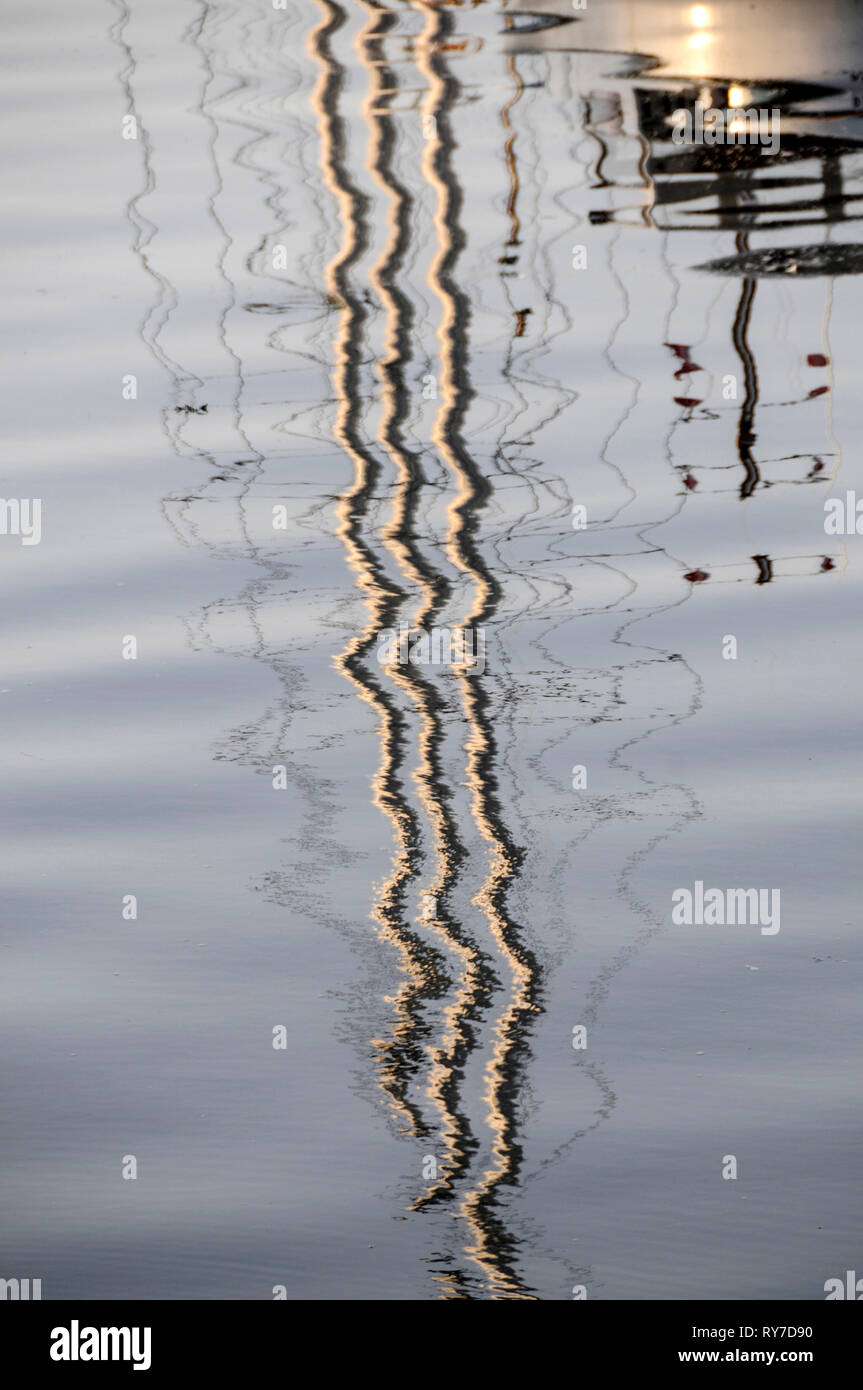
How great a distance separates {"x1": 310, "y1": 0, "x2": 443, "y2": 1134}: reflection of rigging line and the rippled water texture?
2 centimetres

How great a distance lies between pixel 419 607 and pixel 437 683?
465mm

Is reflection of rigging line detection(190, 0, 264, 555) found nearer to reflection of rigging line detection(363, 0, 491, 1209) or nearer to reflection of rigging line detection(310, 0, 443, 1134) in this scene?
reflection of rigging line detection(310, 0, 443, 1134)

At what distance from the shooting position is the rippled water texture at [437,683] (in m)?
4.55

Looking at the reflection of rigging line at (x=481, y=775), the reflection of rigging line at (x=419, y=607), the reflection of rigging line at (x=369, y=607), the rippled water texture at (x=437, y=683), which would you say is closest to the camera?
the reflection of rigging line at (x=481, y=775)

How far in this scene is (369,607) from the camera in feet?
22.7

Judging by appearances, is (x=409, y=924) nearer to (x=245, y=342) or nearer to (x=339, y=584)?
(x=339, y=584)

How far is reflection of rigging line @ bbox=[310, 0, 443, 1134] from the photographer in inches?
195

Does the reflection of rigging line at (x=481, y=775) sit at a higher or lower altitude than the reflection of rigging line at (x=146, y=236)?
lower

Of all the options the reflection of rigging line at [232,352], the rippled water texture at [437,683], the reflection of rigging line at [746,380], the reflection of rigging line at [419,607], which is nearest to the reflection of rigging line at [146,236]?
the rippled water texture at [437,683]

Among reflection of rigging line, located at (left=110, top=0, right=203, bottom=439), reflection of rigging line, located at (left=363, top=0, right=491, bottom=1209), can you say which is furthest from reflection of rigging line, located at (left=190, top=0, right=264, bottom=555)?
reflection of rigging line, located at (left=363, top=0, right=491, bottom=1209)

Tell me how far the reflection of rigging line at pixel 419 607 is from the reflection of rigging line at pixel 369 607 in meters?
0.06

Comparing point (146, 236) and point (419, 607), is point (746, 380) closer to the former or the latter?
point (419, 607)

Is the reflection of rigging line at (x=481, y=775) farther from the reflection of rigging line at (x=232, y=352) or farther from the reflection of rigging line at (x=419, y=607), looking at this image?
the reflection of rigging line at (x=232, y=352)
